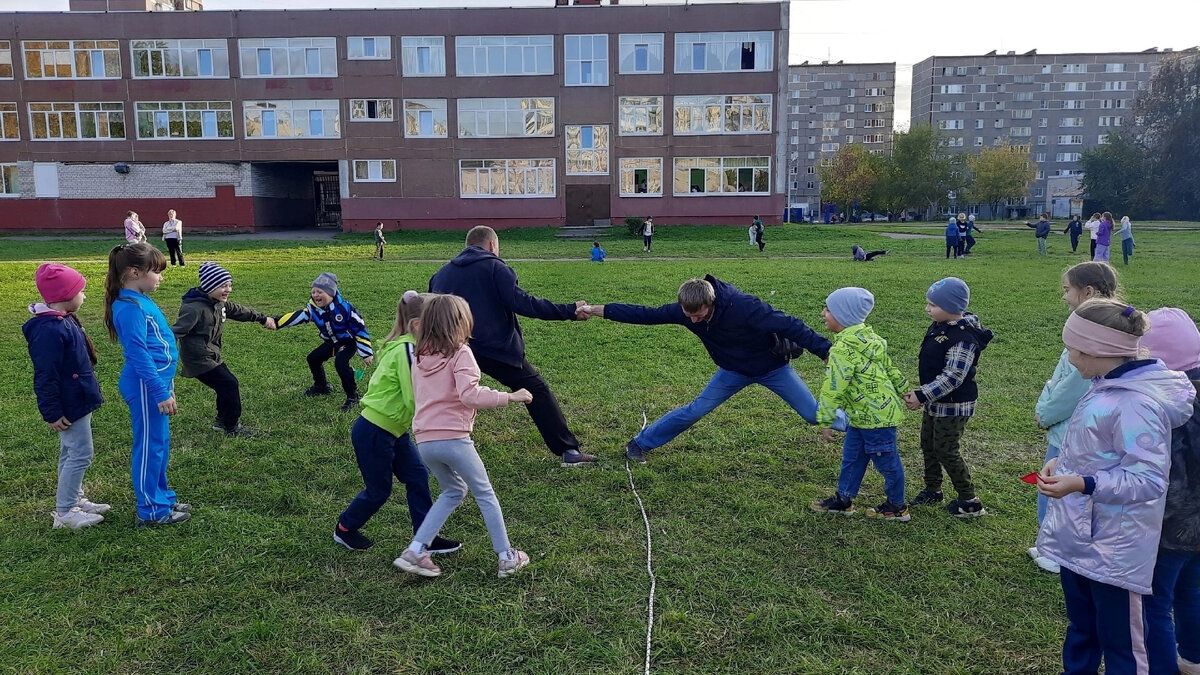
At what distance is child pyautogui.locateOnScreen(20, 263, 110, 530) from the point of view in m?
4.89

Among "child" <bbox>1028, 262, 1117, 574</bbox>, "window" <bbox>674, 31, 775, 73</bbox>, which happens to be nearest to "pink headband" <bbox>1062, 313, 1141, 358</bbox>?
"child" <bbox>1028, 262, 1117, 574</bbox>

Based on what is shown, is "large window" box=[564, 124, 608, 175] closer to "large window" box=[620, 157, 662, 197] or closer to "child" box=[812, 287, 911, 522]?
"large window" box=[620, 157, 662, 197]

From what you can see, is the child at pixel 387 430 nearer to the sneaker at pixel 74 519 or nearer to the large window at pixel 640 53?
the sneaker at pixel 74 519

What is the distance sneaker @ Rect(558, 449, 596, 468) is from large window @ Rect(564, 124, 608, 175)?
123 feet

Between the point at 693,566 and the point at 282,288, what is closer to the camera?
the point at 693,566

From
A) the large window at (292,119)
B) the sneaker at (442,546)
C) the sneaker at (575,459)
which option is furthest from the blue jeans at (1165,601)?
the large window at (292,119)

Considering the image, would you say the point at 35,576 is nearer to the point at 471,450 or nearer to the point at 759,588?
the point at 471,450

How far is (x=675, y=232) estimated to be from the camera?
129 ft

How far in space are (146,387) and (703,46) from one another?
40.5 metres

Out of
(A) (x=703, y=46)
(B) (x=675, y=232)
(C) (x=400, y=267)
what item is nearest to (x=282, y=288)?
(C) (x=400, y=267)

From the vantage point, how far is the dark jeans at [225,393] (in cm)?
702

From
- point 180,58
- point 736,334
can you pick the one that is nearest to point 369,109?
point 180,58

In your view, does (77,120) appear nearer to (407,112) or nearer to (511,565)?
(407,112)

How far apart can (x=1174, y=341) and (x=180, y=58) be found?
47.5 m
